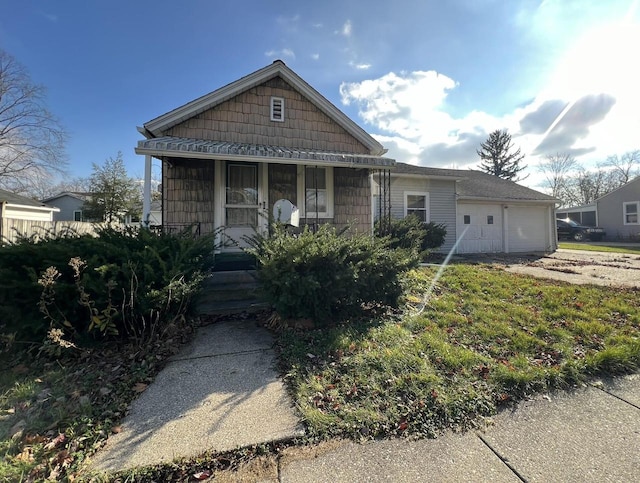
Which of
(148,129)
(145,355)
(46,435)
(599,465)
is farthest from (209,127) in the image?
(599,465)

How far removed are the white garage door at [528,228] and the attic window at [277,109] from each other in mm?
12744

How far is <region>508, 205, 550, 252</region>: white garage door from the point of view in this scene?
15.3m

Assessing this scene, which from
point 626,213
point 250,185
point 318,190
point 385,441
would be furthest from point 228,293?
point 626,213

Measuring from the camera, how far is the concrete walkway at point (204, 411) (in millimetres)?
2131

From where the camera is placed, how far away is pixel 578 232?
2464 cm

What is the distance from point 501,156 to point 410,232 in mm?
37843

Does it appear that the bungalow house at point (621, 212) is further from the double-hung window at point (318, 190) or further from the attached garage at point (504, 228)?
the double-hung window at point (318, 190)

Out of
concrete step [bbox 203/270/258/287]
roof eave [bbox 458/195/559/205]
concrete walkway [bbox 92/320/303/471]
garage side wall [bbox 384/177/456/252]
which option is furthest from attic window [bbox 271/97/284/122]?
roof eave [bbox 458/195/559/205]

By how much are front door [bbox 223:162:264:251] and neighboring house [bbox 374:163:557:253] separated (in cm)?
690

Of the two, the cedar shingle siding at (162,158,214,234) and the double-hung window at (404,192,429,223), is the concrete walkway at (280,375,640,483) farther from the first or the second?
the double-hung window at (404,192,429,223)

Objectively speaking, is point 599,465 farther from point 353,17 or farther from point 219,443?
point 353,17

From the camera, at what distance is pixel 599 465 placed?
204 cm

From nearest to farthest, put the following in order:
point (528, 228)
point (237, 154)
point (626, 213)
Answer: point (237, 154)
point (528, 228)
point (626, 213)

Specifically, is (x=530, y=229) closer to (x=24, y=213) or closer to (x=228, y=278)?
(x=228, y=278)
